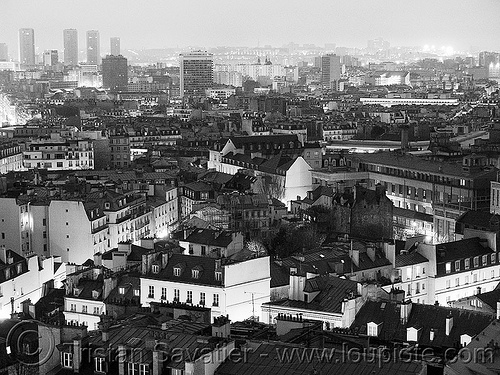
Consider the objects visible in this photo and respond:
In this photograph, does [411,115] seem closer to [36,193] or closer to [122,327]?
[36,193]

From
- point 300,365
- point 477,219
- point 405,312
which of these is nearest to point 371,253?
point 405,312

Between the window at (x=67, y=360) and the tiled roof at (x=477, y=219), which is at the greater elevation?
the window at (x=67, y=360)

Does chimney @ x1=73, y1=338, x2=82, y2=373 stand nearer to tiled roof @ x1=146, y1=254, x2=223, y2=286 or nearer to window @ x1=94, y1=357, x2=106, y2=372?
window @ x1=94, y1=357, x2=106, y2=372

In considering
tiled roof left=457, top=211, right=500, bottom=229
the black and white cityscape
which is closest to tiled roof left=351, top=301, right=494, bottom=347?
the black and white cityscape

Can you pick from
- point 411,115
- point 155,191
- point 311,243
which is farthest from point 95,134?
point 411,115

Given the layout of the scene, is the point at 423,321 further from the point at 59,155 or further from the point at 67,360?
the point at 59,155

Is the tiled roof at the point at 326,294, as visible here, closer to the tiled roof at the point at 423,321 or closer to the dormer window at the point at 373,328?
the tiled roof at the point at 423,321

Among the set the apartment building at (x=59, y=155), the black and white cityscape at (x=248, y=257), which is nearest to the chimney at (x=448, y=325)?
the black and white cityscape at (x=248, y=257)
